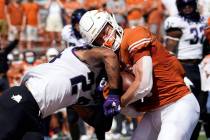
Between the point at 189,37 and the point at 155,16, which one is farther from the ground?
the point at 189,37

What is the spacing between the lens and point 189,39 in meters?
8.30

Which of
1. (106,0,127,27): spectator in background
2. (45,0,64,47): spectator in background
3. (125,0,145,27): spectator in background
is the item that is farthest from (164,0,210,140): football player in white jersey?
(45,0,64,47): spectator in background

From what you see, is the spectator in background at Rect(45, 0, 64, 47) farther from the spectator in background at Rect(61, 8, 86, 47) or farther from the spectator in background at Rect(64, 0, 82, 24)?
the spectator in background at Rect(61, 8, 86, 47)

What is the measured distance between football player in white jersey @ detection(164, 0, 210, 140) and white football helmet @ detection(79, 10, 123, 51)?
2.89 m

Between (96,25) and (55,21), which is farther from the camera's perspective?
(55,21)

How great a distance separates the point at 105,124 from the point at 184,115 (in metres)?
0.77

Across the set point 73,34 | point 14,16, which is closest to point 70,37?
point 73,34

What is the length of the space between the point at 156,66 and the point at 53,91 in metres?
0.82

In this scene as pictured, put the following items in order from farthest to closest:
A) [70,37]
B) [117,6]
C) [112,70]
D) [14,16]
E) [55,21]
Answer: [14,16]
[55,21]
[117,6]
[70,37]
[112,70]

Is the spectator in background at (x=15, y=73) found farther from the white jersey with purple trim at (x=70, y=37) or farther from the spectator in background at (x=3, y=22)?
the white jersey with purple trim at (x=70, y=37)

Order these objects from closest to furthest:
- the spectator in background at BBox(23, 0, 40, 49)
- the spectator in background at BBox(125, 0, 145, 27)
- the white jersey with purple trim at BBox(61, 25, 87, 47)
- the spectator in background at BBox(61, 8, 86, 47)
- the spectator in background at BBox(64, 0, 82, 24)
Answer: the spectator in background at BBox(61, 8, 86, 47) → the white jersey with purple trim at BBox(61, 25, 87, 47) → the spectator in background at BBox(125, 0, 145, 27) → the spectator in background at BBox(64, 0, 82, 24) → the spectator in background at BBox(23, 0, 40, 49)

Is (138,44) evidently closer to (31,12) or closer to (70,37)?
(70,37)

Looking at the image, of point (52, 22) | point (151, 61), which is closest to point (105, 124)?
point (151, 61)

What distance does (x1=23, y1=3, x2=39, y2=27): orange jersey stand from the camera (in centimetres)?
1502
